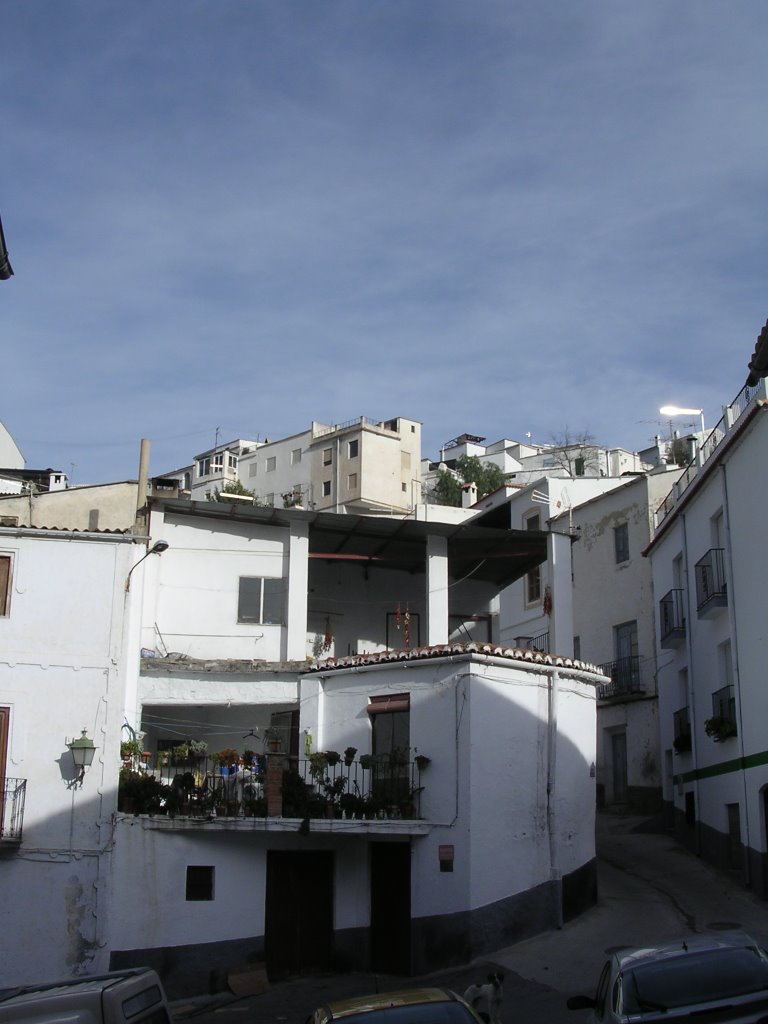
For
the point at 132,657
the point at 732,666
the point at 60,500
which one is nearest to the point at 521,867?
the point at 732,666

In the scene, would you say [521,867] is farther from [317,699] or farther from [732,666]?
[732,666]

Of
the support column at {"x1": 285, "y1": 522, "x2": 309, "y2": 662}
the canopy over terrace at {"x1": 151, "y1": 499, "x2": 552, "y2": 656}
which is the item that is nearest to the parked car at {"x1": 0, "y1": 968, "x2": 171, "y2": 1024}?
the support column at {"x1": 285, "y1": 522, "x2": 309, "y2": 662}

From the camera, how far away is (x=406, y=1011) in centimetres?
1091

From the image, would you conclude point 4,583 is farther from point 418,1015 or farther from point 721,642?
point 721,642

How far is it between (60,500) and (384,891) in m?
15.1

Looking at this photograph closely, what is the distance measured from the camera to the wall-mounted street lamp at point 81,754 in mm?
19938

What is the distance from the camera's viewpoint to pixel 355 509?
236 ft

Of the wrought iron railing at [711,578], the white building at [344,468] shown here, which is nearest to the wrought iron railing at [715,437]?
the wrought iron railing at [711,578]

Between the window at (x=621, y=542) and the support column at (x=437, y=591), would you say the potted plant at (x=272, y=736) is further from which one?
the window at (x=621, y=542)

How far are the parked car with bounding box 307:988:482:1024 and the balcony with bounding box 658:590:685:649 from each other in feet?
62.6

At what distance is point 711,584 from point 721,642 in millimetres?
1320

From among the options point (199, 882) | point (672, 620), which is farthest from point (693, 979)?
point (672, 620)

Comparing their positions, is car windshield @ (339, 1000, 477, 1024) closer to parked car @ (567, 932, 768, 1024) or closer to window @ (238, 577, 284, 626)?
parked car @ (567, 932, 768, 1024)

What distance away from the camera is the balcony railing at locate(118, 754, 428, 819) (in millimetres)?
20375
